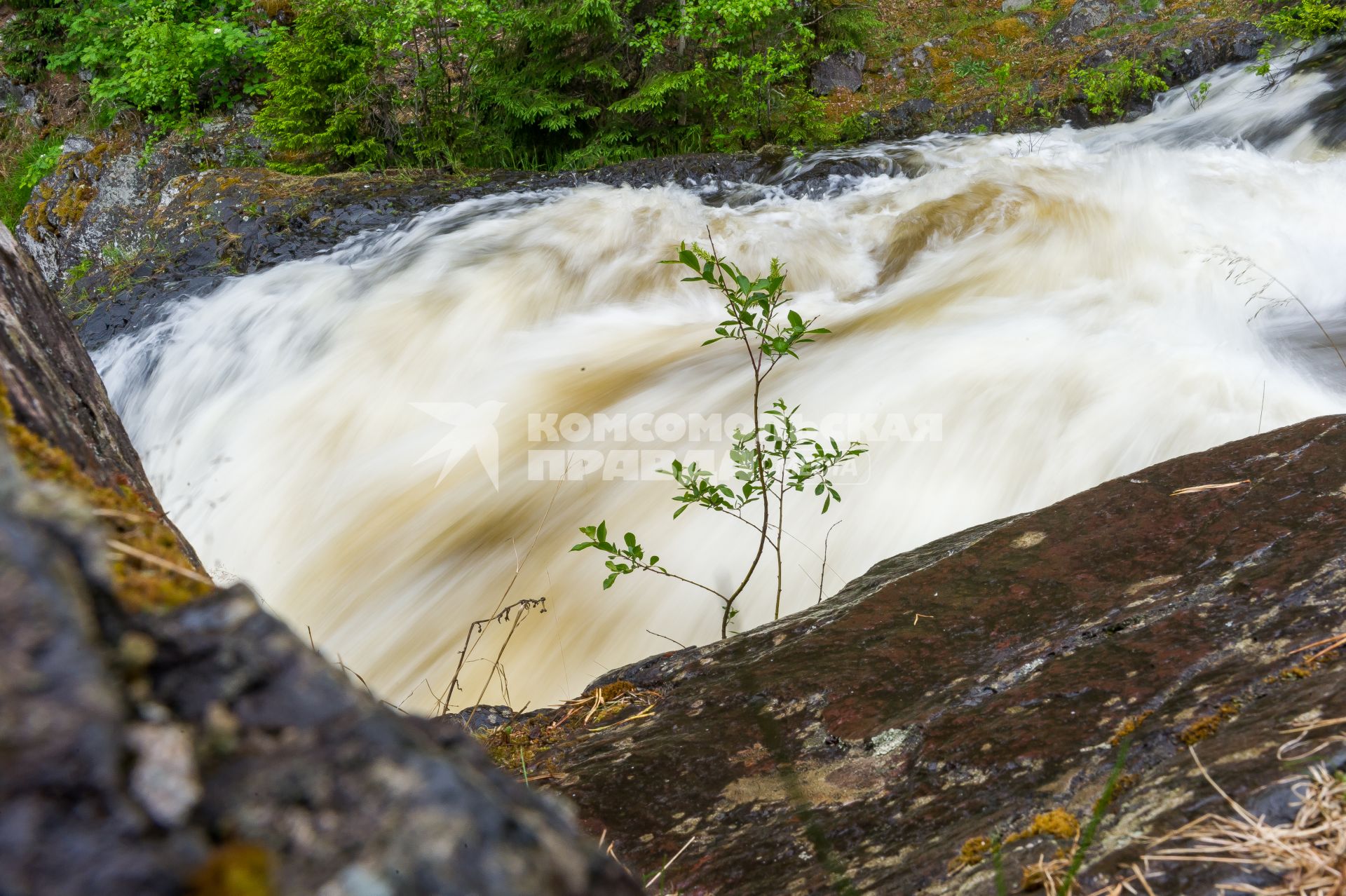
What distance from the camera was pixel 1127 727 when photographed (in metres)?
1.42

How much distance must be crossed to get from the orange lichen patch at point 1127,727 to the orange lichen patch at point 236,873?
1.27 metres

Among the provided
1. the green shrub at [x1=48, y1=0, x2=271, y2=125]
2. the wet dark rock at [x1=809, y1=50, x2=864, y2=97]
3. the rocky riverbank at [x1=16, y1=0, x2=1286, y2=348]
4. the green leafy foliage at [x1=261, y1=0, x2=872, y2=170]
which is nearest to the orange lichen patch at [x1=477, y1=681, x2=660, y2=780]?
the rocky riverbank at [x1=16, y1=0, x2=1286, y2=348]

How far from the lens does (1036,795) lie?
4.35ft

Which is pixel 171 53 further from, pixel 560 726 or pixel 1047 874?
pixel 1047 874

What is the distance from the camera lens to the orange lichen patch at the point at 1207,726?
1298 millimetres

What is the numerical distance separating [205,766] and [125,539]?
31 centimetres

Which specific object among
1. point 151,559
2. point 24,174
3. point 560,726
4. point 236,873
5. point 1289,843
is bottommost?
point 560,726

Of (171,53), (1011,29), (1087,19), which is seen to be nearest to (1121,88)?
(1087,19)

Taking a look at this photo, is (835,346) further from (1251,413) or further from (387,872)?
(387,872)

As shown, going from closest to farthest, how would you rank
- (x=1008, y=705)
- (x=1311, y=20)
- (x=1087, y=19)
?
(x=1008, y=705)
(x=1311, y=20)
(x=1087, y=19)

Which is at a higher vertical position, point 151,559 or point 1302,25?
point 151,559

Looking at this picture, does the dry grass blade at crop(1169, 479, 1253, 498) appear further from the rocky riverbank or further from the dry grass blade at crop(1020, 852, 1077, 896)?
the rocky riverbank

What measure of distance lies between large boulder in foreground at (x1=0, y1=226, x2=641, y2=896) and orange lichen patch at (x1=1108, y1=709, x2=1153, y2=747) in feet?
3.29

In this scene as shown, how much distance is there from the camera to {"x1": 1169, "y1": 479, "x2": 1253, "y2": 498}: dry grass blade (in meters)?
2.30
